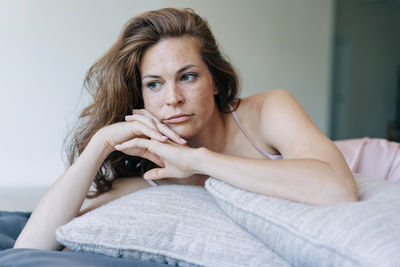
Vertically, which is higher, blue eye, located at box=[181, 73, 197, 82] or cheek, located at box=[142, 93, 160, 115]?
blue eye, located at box=[181, 73, 197, 82]

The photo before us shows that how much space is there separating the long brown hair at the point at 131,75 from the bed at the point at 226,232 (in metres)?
0.60

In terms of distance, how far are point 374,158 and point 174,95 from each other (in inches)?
48.8

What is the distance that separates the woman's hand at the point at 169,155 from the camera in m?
→ 1.36

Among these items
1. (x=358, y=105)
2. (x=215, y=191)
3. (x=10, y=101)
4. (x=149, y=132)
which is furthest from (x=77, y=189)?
(x=358, y=105)

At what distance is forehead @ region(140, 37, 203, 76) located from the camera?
160 cm

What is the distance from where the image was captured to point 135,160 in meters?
1.89

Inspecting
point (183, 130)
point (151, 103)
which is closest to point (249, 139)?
point (183, 130)

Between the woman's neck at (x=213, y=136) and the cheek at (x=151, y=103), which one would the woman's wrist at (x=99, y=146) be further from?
the woman's neck at (x=213, y=136)

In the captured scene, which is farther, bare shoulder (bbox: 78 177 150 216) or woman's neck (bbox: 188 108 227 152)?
woman's neck (bbox: 188 108 227 152)

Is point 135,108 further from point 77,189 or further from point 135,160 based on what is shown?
point 77,189

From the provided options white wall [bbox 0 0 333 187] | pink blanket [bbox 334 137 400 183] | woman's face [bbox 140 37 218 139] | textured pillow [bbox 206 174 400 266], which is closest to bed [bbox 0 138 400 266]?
textured pillow [bbox 206 174 400 266]

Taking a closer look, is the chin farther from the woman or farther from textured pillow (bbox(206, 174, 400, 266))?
textured pillow (bbox(206, 174, 400, 266))

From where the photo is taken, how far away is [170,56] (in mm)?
1621

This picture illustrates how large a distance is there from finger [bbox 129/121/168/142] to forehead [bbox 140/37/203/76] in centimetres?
22
